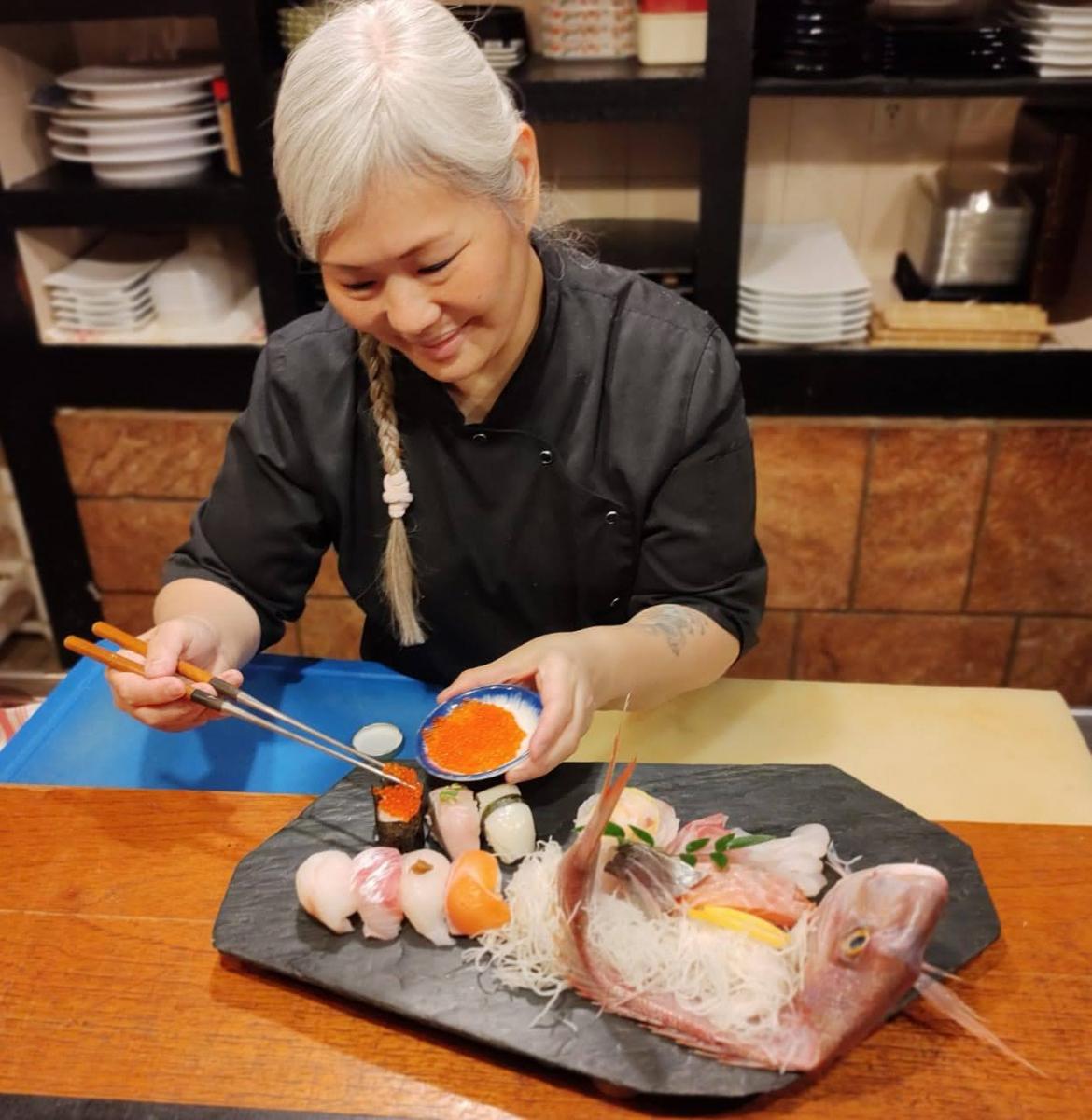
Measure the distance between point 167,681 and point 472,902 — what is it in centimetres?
47

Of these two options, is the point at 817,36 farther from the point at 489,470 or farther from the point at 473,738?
the point at 473,738

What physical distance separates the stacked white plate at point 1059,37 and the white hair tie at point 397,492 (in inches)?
66.1

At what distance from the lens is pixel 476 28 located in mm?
2441

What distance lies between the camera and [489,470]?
162cm

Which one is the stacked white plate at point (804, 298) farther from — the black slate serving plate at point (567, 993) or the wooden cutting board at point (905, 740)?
the black slate serving plate at point (567, 993)

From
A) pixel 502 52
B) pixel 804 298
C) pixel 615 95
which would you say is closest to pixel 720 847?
pixel 804 298

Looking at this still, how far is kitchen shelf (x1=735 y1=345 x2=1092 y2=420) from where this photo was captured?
8.34 ft

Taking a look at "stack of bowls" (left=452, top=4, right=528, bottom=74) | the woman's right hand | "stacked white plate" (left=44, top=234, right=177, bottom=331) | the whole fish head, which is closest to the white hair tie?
the woman's right hand

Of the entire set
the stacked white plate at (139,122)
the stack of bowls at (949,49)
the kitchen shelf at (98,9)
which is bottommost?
the stacked white plate at (139,122)

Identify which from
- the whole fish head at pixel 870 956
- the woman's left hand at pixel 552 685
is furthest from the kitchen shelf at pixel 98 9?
the whole fish head at pixel 870 956

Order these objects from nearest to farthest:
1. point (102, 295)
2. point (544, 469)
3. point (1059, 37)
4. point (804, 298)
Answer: point (544, 469), point (1059, 37), point (804, 298), point (102, 295)

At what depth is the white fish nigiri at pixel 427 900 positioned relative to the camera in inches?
44.5

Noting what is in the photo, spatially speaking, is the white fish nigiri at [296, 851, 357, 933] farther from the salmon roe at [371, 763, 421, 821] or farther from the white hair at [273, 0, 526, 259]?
the white hair at [273, 0, 526, 259]

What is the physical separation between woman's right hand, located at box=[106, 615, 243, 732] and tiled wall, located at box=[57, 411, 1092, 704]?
146 centimetres
